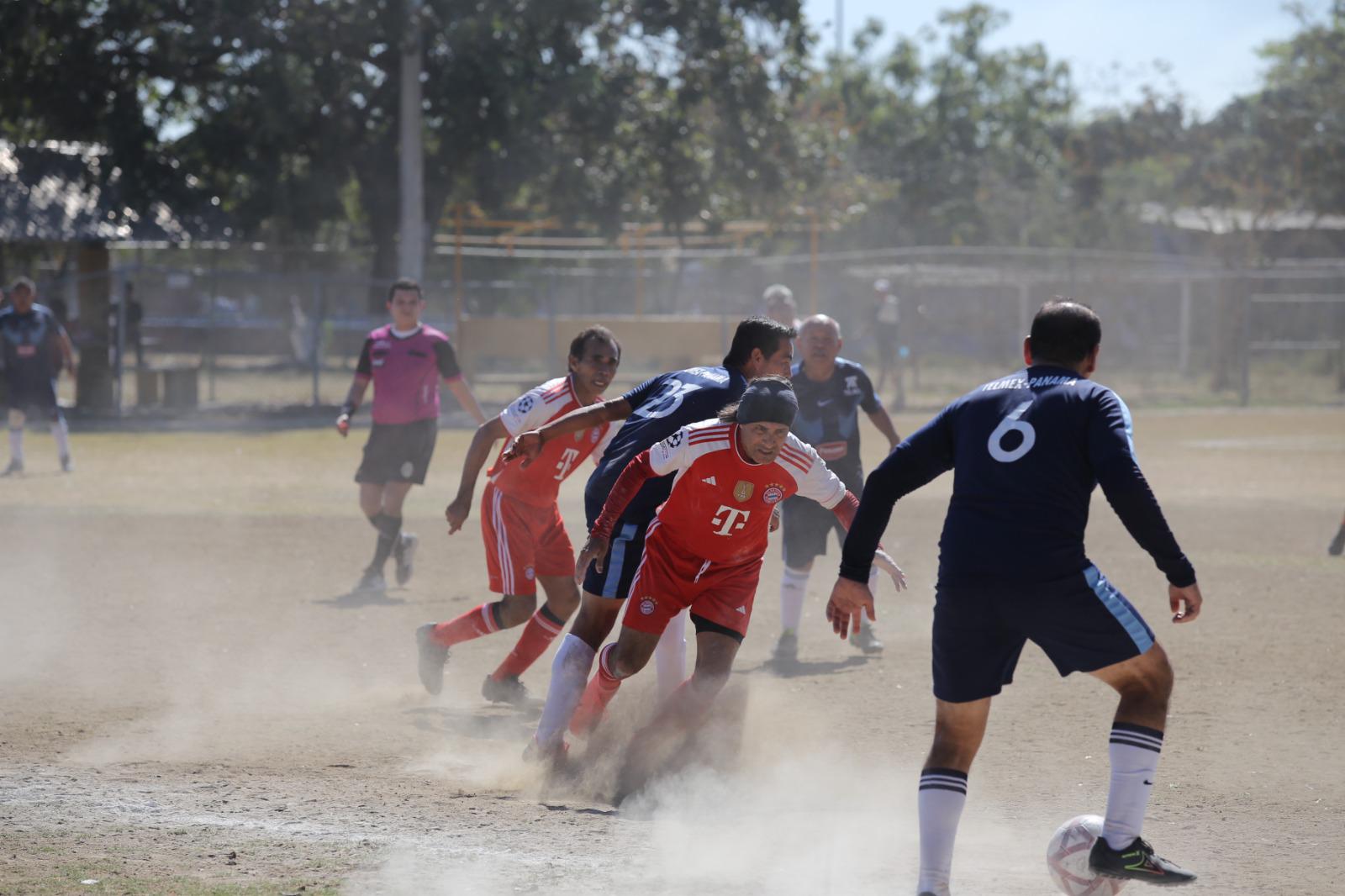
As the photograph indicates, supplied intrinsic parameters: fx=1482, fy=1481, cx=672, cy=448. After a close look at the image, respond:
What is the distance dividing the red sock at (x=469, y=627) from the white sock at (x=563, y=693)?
1.57m

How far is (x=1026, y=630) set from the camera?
4.43m

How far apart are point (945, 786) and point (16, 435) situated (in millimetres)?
15586

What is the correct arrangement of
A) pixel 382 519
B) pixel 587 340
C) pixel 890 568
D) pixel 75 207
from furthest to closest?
pixel 75 207
pixel 382 519
pixel 587 340
pixel 890 568

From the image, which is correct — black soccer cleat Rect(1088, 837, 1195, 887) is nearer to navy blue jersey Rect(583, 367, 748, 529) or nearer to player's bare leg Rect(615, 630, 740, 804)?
player's bare leg Rect(615, 630, 740, 804)

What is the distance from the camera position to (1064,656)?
4.46 m

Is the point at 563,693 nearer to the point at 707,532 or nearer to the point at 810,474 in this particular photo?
the point at 707,532

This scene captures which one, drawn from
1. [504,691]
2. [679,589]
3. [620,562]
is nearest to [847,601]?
[679,589]

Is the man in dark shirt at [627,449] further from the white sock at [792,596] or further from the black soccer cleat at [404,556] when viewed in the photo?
the black soccer cleat at [404,556]

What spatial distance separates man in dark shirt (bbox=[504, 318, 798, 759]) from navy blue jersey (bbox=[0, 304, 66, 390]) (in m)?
13.6

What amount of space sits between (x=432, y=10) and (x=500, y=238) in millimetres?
5587

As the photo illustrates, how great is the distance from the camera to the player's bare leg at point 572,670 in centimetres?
603

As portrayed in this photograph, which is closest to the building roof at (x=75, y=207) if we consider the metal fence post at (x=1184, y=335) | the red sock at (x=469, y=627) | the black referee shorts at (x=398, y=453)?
the black referee shorts at (x=398, y=453)

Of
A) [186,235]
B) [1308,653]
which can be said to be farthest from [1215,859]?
[186,235]

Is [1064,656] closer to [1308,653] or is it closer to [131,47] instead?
[1308,653]
